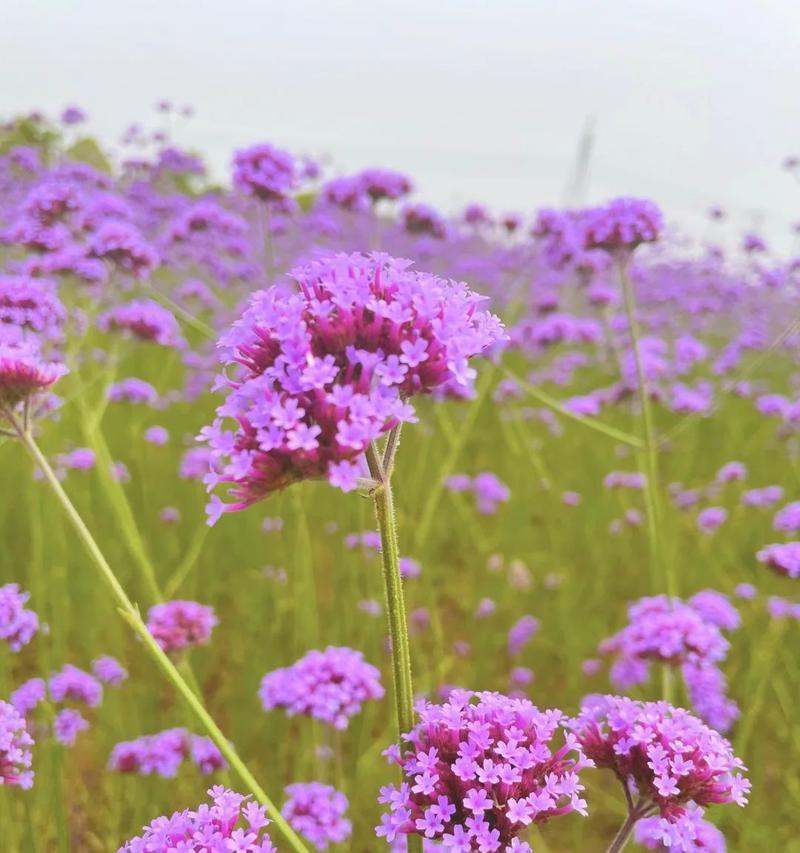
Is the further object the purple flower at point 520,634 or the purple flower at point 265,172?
the purple flower at point 520,634

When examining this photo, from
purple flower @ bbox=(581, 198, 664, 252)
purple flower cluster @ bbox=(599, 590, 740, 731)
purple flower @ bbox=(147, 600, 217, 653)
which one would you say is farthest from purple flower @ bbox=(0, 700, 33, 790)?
purple flower @ bbox=(581, 198, 664, 252)

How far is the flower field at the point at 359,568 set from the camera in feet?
3.52

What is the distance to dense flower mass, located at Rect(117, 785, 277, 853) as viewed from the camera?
3.39 feet

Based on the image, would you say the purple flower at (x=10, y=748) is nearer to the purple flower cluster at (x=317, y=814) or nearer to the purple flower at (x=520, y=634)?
the purple flower cluster at (x=317, y=814)

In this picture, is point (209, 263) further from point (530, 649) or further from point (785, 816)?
point (785, 816)

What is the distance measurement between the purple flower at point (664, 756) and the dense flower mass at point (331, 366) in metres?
0.55

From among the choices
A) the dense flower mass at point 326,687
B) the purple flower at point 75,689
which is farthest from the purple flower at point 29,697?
the dense flower mass at point 326,687

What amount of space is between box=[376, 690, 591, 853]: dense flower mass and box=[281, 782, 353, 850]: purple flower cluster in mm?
975

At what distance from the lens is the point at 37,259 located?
10.5 ft

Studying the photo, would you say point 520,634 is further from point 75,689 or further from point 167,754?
point 75,689

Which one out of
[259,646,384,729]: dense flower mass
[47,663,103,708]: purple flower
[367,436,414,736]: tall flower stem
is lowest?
[47,663,103,708]: purple flower

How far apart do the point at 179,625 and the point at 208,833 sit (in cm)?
114

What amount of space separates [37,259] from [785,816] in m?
3.41

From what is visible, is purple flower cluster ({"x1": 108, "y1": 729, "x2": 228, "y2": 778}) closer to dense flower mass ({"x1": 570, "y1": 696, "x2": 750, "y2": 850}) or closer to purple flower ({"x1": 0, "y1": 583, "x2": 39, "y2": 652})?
purple flower ({"x1": 0, "y1": 583, "x2": 39, "y2": 652})
